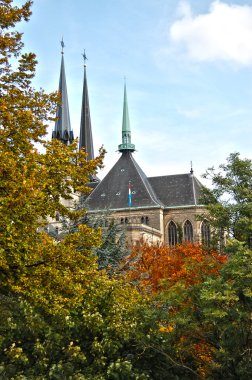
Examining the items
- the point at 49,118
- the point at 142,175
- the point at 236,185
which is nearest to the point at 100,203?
the point at 142,175

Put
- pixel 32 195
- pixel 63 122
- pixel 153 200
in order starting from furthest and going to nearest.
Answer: pixel 63 122
pixel 153 200
pixel 32 195

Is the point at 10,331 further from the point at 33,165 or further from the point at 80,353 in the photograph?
the point at 33,165

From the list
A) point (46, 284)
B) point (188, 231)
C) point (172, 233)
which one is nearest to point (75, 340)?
point (46, 284)

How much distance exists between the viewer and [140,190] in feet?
213

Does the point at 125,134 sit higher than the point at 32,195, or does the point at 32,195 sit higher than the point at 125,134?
the point at 125,134

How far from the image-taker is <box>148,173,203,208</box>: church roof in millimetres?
65000

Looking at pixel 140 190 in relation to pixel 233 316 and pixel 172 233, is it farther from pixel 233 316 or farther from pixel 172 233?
pixel 233 316

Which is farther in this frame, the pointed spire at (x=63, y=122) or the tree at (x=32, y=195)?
the pointed spire at (x=63, y=122)

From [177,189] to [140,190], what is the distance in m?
4.71

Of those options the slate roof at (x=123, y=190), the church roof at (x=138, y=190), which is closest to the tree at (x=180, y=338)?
the church roof at (x=138, y=190)

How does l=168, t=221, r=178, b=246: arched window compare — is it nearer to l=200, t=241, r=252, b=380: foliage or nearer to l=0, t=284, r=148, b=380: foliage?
l=0, t=284, r=148, b=380: foliage

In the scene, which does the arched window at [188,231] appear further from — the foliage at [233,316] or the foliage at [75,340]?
the foliage at [233,316]

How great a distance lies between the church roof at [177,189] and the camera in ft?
213

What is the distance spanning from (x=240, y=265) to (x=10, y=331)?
15.4 feet
